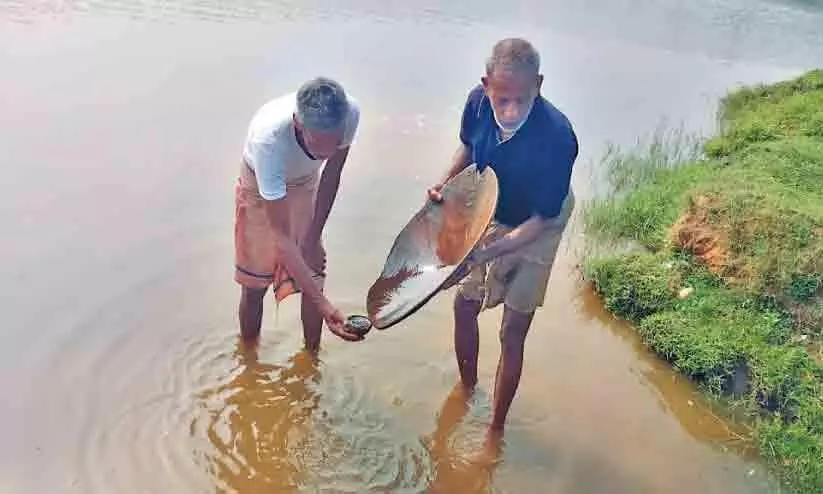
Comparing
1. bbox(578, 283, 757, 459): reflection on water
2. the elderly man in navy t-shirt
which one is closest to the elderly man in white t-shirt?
the elderly man in navy t-shirt

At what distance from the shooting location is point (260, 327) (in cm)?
398

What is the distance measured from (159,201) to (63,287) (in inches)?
42.4

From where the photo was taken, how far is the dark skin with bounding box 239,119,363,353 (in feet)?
9.70

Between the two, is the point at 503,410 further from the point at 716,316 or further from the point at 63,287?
the point at 63,287

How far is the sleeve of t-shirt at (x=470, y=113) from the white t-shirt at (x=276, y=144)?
0.41 m

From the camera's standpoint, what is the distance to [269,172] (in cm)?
298

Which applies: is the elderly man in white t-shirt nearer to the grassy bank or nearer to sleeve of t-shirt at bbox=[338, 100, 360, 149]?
sleeve of t-shirt at bbox=[338, 100, 360, 149]

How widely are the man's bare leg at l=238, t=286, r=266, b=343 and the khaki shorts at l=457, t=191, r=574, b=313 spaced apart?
3.12 feet

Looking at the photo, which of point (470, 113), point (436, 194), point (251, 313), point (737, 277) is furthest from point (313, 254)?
point (737, 277)

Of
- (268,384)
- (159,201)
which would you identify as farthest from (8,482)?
(159,201)

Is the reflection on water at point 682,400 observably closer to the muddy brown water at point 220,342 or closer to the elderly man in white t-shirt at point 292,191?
the muddy brown water at point 220,342

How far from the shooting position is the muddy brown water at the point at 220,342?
3.39 meters

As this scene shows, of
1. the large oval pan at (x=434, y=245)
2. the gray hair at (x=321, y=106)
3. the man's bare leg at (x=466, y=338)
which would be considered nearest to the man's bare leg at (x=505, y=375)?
the man's bare leg at (x=466, y=338)

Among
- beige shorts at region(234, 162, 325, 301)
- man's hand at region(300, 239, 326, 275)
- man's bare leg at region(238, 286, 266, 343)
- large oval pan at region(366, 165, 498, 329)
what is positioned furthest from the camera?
man's bare leg at region(238, 286, 266, 343)
